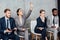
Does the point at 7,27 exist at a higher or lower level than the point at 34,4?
lower

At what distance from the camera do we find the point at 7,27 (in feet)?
13.2

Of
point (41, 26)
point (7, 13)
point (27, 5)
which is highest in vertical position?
point (27, 5)

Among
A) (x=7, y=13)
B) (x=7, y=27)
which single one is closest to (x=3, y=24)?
(x=7, y=27)

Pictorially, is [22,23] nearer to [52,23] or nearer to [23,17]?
[23,17]

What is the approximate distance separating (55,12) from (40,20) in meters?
0.36

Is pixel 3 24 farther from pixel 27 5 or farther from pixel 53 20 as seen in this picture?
pixel 53 20

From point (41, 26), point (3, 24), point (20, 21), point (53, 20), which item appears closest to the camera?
point (3, 24)

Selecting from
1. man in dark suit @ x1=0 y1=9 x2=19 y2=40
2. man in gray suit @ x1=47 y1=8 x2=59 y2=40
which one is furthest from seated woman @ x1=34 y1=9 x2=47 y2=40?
man in dark suit @ x1=0 y1=9 x2=19 y2=40

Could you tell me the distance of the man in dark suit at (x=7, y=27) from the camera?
13.0 ft

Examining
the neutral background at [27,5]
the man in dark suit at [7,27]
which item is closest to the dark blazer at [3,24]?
the man in dark suit at [7,27]

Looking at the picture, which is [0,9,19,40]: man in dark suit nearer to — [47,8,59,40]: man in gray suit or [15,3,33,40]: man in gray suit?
[15,3,33,40]: man in gray suit

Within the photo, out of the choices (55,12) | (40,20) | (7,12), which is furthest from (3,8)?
(55,12)

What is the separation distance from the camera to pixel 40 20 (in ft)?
13.8

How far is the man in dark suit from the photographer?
3.96m
